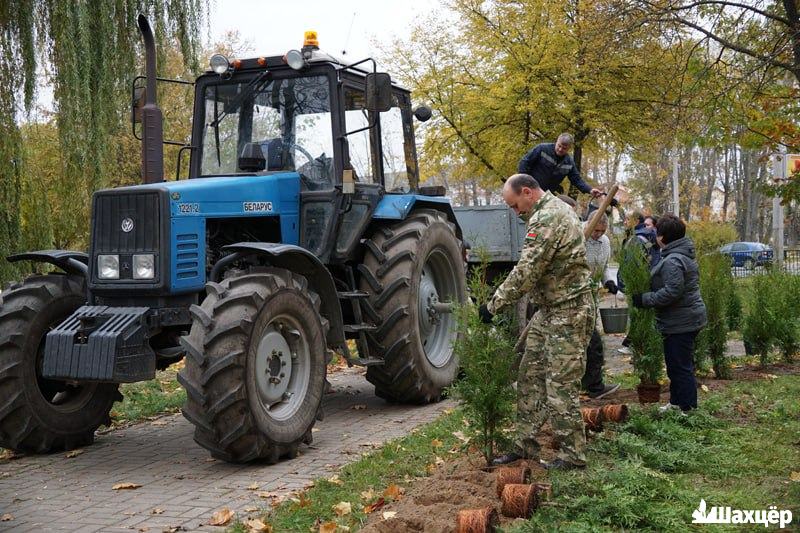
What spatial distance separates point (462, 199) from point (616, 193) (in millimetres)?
57778

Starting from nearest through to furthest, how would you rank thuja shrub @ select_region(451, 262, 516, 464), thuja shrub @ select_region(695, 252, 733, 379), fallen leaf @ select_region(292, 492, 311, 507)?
fallen leaf @ select_region(292, 492, 311, 507)
thuja shrub @ select_region(451, 262, 516, 464)
thuja shrub @ select_region(695, 252, 733, 379)

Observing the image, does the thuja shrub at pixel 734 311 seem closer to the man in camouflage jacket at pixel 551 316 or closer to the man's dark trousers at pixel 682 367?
the man's dark trousers at pixel 682 367

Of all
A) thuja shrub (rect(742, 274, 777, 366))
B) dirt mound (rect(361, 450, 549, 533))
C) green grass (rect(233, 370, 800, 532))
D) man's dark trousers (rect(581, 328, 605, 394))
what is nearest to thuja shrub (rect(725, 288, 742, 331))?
thuja shrub (rect(742, 274, 777, 366))

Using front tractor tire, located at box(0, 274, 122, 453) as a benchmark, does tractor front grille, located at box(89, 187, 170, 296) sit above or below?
above

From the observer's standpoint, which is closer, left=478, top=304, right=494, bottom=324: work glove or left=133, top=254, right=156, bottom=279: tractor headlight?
left=478, top=304, right=494, bottom=324: work glove

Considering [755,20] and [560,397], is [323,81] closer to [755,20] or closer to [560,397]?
[560,397]

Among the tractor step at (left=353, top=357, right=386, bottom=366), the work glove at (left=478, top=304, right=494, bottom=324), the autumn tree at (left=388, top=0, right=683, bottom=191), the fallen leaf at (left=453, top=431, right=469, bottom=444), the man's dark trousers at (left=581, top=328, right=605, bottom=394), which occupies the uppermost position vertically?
the autumn tree at (left=388, top=0, right=683, bottom=191)

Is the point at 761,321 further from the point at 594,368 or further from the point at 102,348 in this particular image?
the point at 102,348

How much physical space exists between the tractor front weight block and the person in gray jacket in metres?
4.16

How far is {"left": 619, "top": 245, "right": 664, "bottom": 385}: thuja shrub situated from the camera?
8.30m

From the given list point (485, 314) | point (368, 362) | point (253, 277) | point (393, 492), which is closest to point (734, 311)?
point (368, 362)

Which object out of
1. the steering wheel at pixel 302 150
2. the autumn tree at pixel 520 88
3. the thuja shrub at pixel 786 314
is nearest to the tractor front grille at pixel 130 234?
the steering wheel at pixel 302 150

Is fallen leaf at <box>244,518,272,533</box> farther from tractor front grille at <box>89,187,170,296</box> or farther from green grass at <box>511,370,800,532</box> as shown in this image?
tractor front grille at <box>89,187,170,296</box>

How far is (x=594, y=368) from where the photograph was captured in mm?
8867
